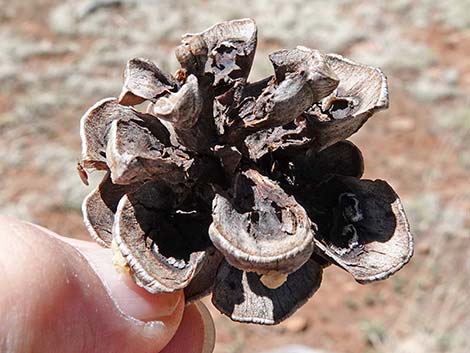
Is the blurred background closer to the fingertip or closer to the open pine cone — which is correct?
the fingertip

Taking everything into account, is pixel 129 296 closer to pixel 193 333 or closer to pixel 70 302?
pixel 70 302

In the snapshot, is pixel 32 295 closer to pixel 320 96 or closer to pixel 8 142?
pixel 320 96

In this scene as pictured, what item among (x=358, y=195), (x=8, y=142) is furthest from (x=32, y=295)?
(x=8, y=142)

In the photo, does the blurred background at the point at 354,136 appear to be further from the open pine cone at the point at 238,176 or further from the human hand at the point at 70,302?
the open pine cone at the point at 238,176

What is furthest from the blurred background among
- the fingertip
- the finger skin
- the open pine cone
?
the open pine cone

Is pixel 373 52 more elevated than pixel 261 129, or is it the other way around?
pixel 261 129

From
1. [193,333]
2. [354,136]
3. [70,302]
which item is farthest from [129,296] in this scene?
[354,136]
